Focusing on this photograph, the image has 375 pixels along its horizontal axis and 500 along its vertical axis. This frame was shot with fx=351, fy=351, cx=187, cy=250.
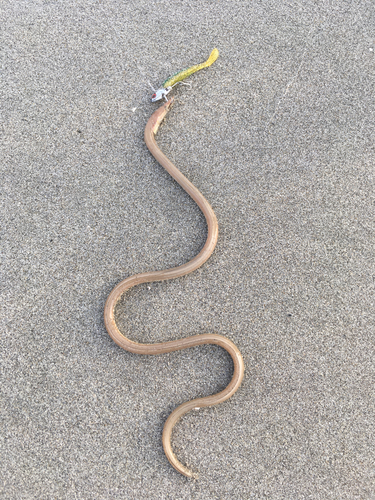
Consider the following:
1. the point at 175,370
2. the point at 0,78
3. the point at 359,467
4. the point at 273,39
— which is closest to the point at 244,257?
the point at 175,370

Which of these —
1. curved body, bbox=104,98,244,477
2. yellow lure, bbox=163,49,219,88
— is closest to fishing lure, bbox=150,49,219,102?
yellow lure, bbox=163,49,219,88

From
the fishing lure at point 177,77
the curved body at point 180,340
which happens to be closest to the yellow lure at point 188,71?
the fishing lure at point 177,77

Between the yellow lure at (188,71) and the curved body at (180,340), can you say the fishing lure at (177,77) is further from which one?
the curved body at (180,340)

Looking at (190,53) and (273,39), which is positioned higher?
(273,39)

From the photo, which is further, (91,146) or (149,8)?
(149,8)

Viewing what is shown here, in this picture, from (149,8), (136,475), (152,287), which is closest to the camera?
(136,475)

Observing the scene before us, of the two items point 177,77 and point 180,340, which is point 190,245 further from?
point 177,77

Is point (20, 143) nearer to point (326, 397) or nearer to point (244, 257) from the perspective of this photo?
point (244, 257)
